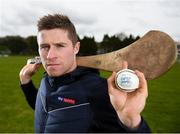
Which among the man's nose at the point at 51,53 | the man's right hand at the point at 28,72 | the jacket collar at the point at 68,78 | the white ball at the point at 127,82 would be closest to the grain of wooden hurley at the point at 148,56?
the jacket collar at the point at 68,78

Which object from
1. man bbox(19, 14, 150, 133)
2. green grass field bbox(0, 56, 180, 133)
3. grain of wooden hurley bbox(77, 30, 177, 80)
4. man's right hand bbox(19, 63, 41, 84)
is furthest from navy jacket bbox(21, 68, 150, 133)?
green grass field bbox(0, 56, 180, 133)

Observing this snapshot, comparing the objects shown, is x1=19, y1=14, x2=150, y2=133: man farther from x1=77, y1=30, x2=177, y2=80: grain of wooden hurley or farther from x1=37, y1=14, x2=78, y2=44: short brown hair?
x1=77, y1=30, x2=177, y2=80: grain of wooden hurley

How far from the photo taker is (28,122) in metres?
9.14

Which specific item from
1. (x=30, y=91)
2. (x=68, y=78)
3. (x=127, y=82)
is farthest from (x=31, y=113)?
(x=127, y=82)

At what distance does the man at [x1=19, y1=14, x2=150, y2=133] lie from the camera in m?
A: 2.55

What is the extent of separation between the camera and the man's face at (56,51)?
2.66 meters

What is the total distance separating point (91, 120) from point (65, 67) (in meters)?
0.46

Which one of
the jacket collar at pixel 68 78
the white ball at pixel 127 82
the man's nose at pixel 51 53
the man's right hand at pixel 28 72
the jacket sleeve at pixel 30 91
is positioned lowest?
the jacket sleeve at pixel 30 91

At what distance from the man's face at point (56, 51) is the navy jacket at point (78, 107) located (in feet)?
0.25

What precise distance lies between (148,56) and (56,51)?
26.2 inches

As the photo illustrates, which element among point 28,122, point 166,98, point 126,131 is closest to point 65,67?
point 126,131

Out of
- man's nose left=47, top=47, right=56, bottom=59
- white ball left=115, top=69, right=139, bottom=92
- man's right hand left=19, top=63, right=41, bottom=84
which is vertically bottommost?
man's right hand left=19, top=63, right=41, bottom=84

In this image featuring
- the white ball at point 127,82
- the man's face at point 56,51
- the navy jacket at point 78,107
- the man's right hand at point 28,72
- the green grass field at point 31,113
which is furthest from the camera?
the green grass field at point 31,113

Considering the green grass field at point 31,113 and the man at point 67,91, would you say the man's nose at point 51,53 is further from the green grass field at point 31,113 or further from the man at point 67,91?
the green grass field at point 31,113
